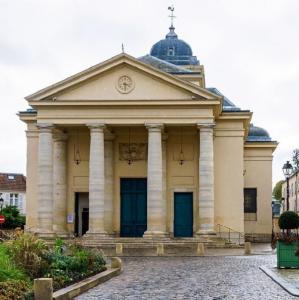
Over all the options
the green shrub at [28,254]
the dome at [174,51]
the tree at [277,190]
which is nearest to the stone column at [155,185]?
the dome at [174,51]

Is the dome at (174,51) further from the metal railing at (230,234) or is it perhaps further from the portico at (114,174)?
the metal railing at (230,234)

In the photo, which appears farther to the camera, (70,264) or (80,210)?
(80,210)

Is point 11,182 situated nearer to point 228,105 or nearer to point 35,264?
point 228,105

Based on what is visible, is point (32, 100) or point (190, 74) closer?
point (32, 100)

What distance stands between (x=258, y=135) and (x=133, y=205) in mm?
17795

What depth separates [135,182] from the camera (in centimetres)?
4912

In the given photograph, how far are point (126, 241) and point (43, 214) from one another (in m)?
5.40

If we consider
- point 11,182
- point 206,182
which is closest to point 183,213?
point 206,182

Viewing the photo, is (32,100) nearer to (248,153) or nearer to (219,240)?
(219,240)

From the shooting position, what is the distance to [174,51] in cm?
6525

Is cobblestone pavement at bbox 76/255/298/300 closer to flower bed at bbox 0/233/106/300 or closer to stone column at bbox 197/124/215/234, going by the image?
flower bed at bbox 0/233/106/300

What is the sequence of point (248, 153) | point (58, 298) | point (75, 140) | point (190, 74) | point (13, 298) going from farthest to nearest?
point (248, 153) < point (190, 74) < point (75, 140) < point (58, 298) < point (13, 298)

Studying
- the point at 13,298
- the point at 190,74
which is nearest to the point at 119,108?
the point at 190,74

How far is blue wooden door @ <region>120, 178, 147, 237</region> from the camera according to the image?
48.8 meters
